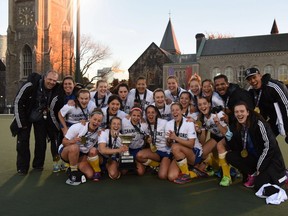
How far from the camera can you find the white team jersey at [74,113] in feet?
20.0

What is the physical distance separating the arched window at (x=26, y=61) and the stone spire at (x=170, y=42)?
29.0m

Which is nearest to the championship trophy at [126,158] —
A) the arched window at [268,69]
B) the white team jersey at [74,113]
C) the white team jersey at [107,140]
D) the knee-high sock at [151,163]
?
the white team jersey at [107,140]

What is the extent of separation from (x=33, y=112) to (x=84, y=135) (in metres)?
1.35

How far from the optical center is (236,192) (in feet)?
16.2

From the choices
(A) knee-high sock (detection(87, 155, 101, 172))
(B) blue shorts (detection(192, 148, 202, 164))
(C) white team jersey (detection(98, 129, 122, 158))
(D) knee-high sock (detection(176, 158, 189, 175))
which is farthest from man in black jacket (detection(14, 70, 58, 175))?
(B) blue shorts (detection(192, 148, 202, 164))

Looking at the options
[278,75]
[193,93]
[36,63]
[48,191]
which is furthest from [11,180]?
[278,75]

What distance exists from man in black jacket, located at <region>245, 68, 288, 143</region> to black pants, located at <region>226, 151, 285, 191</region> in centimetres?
72

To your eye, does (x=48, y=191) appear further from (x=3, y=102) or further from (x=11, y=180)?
(x=3, y=102)

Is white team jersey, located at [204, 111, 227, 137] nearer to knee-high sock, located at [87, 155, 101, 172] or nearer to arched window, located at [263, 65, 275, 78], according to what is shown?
knee-high sock, located at [87, 155, 101, 172]

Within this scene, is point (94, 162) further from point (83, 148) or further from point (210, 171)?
point (210, 171)

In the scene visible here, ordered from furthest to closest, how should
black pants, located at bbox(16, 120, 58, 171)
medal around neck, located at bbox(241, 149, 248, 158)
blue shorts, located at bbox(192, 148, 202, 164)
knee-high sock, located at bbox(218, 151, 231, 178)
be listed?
1. black pants, located at bbox(16, 120, 58, 171)
2. blue shorts, located at bbox(192, 148, 202, 164)
3. knee-high sock, located at bbox(218, 151, 231, 178)
4. medal around neck, located at bbox(241, 149, 248, 158)

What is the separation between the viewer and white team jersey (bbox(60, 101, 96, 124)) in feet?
20.0

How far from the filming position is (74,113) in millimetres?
6176

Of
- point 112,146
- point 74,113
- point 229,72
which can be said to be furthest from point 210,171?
point 229,72
